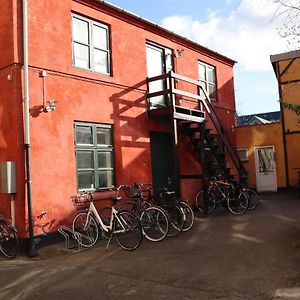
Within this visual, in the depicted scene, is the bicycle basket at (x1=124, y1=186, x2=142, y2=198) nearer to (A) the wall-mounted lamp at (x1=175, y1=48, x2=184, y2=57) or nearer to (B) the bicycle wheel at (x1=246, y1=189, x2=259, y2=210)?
(B) the bicycle wheel at (x1=246, y1=189, x2=259, y2=210)

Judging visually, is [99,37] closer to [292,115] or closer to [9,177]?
[9,177]

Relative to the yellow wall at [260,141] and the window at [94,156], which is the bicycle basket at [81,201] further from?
the yellow wall at [260,141]

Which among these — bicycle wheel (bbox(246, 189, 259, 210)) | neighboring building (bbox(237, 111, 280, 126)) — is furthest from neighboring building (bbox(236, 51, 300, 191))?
neighboring building (bbox(237, 111, 280, 126))

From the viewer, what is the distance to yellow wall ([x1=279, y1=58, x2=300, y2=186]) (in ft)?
62.7

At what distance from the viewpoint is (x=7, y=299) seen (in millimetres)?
5934

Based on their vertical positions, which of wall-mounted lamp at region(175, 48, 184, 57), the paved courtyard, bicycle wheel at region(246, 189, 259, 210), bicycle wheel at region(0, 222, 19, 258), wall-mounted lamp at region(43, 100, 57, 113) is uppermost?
wall-mounted lamp at region(175, 48, 184, 57)

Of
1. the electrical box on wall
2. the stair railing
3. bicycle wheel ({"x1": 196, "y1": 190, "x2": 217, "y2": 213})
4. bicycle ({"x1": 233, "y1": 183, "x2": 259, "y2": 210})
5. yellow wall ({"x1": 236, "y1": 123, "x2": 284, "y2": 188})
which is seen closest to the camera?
the electrical box on wall

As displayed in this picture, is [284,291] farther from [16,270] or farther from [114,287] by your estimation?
[16,270]

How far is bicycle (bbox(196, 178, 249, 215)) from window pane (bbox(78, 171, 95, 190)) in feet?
13.0

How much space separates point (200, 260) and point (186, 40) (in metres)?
8.99

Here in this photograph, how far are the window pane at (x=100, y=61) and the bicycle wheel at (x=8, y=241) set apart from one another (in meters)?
4.50

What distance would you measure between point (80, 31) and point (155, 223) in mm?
5131

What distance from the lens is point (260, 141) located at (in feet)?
65.4

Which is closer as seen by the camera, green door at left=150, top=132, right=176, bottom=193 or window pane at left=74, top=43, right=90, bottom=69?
window pane at left=74, top=43, right=90, bottom=69
